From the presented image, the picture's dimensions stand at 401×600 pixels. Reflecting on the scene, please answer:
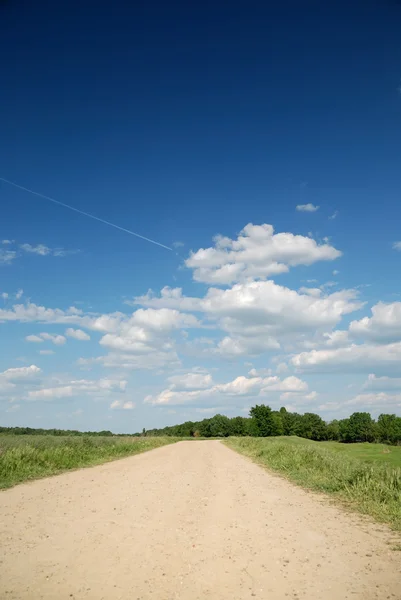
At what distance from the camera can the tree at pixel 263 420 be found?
127 m

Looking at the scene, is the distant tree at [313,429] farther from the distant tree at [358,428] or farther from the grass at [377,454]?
the grass at [377,454]

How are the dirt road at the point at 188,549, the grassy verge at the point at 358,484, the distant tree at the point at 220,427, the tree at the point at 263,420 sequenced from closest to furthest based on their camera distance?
the dirt road at the point at 188,549 → the grassy verge at the point at 358,484 → the tree at the point at 263,420 → the distant tree at the point at 220,427

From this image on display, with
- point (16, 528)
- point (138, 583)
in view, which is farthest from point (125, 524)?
point (138, 583)

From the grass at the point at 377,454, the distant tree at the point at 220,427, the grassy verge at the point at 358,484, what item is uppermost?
the grassy verge at the point at 358,484

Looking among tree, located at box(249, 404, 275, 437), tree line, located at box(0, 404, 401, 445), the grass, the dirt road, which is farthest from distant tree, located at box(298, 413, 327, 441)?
the dirt road

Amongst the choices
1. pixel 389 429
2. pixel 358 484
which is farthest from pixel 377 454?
pixel 389 429

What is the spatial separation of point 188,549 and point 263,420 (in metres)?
128

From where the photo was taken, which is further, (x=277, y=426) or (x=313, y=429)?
(x=313, y=429)

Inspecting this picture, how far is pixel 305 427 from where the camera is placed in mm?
143750

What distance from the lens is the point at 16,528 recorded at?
8344 millimetres

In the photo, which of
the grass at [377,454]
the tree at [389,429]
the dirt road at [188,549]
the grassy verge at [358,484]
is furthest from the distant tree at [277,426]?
the dirt road at [188,549]

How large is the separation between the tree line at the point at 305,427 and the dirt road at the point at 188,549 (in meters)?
114

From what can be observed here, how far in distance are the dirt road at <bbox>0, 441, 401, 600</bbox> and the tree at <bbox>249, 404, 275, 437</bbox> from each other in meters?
120

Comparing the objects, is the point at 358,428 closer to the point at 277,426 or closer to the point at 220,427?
the point at 277,426
